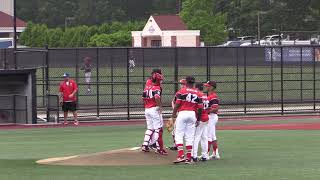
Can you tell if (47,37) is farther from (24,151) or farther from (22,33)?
(24,151)

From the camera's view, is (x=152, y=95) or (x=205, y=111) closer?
(x=205, y=111)

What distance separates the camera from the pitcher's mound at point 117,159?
56.6ft

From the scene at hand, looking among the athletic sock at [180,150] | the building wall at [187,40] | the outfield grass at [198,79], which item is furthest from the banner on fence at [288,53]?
the building wall at [187,40]

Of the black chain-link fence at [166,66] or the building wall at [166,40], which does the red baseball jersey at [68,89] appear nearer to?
the black chain-link fence at [166,66]

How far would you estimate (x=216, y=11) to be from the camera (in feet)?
312

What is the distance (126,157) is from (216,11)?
258ft

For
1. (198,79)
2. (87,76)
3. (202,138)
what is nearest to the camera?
(202,138)

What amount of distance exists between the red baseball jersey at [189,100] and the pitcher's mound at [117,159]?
1.42 m

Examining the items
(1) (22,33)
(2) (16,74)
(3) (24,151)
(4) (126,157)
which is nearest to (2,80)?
(2) (16,74)

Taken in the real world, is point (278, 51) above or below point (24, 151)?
→ above

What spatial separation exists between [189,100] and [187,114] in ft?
1.02

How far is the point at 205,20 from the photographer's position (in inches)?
3302

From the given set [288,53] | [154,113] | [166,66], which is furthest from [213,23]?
[154,113]

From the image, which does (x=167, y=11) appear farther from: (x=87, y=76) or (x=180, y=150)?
(x=180, y=150)
